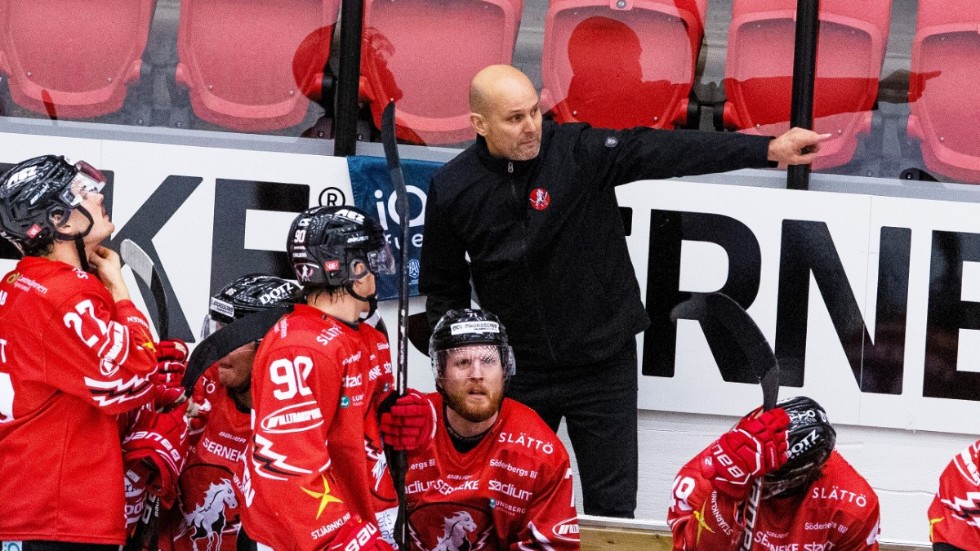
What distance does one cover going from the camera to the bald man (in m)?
3.70

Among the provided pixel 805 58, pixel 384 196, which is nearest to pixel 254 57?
pixel 384 196

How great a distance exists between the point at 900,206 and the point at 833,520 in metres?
1.25

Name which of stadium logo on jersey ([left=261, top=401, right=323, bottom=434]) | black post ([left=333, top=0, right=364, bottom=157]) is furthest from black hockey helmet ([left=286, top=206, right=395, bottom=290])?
black post ([left=333, top=0, right=364, bottom=157])

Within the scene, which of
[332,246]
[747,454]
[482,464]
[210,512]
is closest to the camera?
[332,246]

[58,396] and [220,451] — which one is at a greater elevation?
[58,396]

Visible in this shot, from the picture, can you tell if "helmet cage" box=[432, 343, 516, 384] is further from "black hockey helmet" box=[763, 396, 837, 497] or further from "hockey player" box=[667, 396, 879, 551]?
"black hockey helmet" box=[763, 396, 837, 497]

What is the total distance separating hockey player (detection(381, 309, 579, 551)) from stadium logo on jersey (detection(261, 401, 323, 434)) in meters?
0.58

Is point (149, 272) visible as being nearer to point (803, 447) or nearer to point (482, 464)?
point (482, 464)

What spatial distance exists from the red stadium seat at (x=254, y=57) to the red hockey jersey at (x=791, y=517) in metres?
1.88

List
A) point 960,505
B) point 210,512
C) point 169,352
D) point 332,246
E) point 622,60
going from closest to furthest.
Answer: point 332,246
point 960,505
point 169,352
point 210,512
point 622,60

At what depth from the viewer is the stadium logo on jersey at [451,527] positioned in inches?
134

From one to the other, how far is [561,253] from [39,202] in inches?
54.3

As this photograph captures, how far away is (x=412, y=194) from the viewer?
429cm

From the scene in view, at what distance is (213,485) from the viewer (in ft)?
11.5
